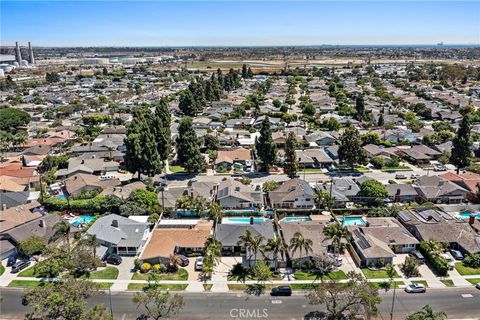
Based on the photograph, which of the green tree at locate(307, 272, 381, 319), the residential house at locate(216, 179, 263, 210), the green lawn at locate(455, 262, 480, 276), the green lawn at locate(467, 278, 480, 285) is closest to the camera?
the green tree at locate(307, 272, 381, 319)

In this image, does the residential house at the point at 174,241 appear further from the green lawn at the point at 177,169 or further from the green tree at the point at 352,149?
the green tree at the point at 352,149

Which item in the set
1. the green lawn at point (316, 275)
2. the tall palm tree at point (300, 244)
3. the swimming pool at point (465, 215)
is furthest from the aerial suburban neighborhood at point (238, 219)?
the swimming pool at point (465, 215)

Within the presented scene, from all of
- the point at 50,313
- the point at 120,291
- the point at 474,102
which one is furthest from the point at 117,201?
the point at 474,102

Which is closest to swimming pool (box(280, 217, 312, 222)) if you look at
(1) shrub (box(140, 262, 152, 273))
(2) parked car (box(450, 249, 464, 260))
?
(2) parked car (box(450, 249, 464, 260))

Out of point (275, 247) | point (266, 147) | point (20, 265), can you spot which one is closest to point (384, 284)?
point (275, 247)

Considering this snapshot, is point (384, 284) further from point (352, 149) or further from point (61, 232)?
point (61, 232)

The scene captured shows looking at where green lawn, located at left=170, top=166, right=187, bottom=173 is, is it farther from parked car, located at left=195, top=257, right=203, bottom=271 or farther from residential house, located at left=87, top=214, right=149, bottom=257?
parked car, located at left=195, top=257, right=203, bottom=271

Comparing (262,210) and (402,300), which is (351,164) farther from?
(402,300)
